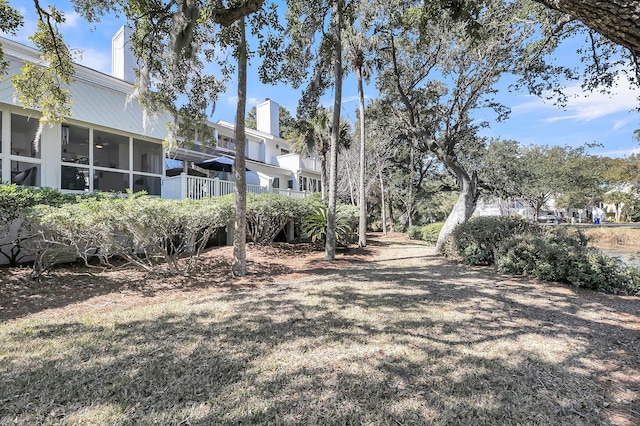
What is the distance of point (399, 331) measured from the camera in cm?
390

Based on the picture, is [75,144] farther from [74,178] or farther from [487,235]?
[487,235]

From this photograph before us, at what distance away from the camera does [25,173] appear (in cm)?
865

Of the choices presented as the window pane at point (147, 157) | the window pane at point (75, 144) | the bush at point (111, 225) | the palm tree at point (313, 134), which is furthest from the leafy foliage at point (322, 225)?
the window pane at point (75, 144)

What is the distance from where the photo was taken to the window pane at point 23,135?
854 centimetres

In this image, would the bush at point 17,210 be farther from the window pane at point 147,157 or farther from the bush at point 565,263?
the bush at point 565,263

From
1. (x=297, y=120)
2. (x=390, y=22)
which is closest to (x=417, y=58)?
(x=390, y=22)

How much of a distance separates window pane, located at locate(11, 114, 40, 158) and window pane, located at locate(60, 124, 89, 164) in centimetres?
70

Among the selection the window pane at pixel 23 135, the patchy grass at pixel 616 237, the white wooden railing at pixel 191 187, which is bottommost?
the patchy grass at pixel 616 237

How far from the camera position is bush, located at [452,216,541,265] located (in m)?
8.76

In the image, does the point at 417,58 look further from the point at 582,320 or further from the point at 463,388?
the point at 463,388

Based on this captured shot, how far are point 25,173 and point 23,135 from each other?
3.97 ft

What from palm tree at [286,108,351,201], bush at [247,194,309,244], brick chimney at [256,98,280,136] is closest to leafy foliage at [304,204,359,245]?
bush at [247,194,309,244]

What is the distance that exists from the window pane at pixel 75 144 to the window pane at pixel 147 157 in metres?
1.74

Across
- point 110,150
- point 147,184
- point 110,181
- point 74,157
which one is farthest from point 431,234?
point 74,157
